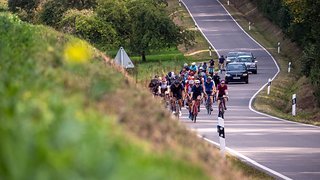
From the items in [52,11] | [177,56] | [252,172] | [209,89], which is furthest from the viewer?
[177,56]

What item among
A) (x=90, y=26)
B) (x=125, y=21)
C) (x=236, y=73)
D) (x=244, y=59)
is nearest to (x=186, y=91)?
(x=236, y=73)

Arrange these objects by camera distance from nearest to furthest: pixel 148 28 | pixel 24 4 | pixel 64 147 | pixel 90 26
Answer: pixel 64 147, pixel 90 26, pixel 148 28, pixel 24 4

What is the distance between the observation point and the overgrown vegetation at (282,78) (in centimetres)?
4034

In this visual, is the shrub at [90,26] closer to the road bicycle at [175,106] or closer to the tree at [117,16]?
the tree at [117,16]

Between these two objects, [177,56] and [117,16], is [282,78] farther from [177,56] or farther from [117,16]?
[117,16]

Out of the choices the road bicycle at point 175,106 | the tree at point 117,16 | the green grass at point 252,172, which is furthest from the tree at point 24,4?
the green grass at point 252,172

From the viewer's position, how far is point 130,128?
18.6 feet

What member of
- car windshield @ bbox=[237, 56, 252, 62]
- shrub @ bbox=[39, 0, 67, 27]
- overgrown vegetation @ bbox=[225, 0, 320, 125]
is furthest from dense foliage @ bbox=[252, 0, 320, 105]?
shrub @ bbox=[39, 0, 67, 27]

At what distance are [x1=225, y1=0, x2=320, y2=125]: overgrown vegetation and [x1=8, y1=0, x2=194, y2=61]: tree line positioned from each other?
8.87 metres

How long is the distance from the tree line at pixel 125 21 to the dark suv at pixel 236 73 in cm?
1125

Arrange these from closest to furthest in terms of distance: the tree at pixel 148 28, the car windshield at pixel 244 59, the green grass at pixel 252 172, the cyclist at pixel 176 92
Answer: the green grass at pixel 252 172 < the cyclist at pixel 176 92 < the car windshield at pixel 244 59 < the tree at pixel 148 28

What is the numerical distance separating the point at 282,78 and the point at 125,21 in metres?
17.6

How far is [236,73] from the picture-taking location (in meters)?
55.2

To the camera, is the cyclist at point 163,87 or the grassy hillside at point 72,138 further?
the cyclist at point 163,87
